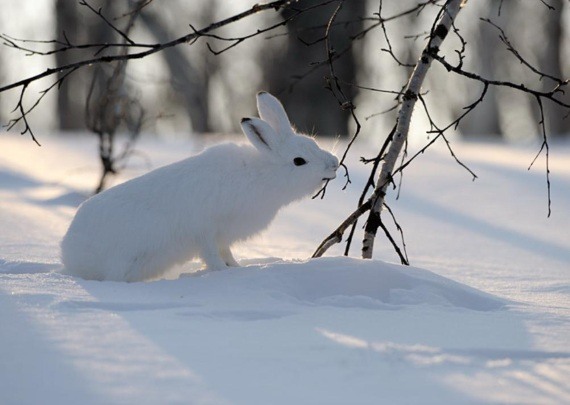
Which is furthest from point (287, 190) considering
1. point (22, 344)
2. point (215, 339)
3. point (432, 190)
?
point (432, 190)

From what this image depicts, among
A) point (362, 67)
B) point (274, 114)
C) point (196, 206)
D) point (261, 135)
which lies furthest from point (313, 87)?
point (196, 206)

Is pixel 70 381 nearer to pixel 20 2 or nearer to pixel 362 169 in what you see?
pixel 362 169

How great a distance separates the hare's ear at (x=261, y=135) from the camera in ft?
13.2

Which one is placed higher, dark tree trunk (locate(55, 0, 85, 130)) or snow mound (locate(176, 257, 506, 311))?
dark tree trunk (locate(55, 0, 85, 130))

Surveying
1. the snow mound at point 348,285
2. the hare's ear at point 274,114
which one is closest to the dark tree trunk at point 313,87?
the hare's ear at point 274,114

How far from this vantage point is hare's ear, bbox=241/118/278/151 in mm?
4020

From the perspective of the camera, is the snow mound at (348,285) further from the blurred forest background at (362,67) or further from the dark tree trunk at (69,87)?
the dark tree trunk at (69,87)

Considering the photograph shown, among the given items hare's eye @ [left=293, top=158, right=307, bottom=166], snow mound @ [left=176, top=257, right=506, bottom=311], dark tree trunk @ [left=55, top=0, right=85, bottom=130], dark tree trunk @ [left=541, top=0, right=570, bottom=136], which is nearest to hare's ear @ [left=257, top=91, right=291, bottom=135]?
hare's eye @ [left=293, top=158, right=307, bottom=166]

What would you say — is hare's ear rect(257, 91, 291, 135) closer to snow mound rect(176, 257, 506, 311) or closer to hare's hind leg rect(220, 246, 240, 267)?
hare's hind leg rect(220, 246, 240, 267)

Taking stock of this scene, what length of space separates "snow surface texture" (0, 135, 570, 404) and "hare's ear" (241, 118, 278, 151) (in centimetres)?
56

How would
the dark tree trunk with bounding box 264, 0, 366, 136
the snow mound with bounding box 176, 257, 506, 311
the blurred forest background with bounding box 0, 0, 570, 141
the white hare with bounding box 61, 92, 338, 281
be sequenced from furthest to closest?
the blurred forest background with bounding box 0, 0, 570, 141 < the dark tree trunk with bounding box 264, 0, 366, 136 < the white hare with bounding box 61, 92, 338, 281 < the snow mound with bounding box 176, 257, 506, 311

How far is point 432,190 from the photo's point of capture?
26.6ft

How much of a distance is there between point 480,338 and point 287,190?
1.43m

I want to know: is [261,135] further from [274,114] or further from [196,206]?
[196,206]
